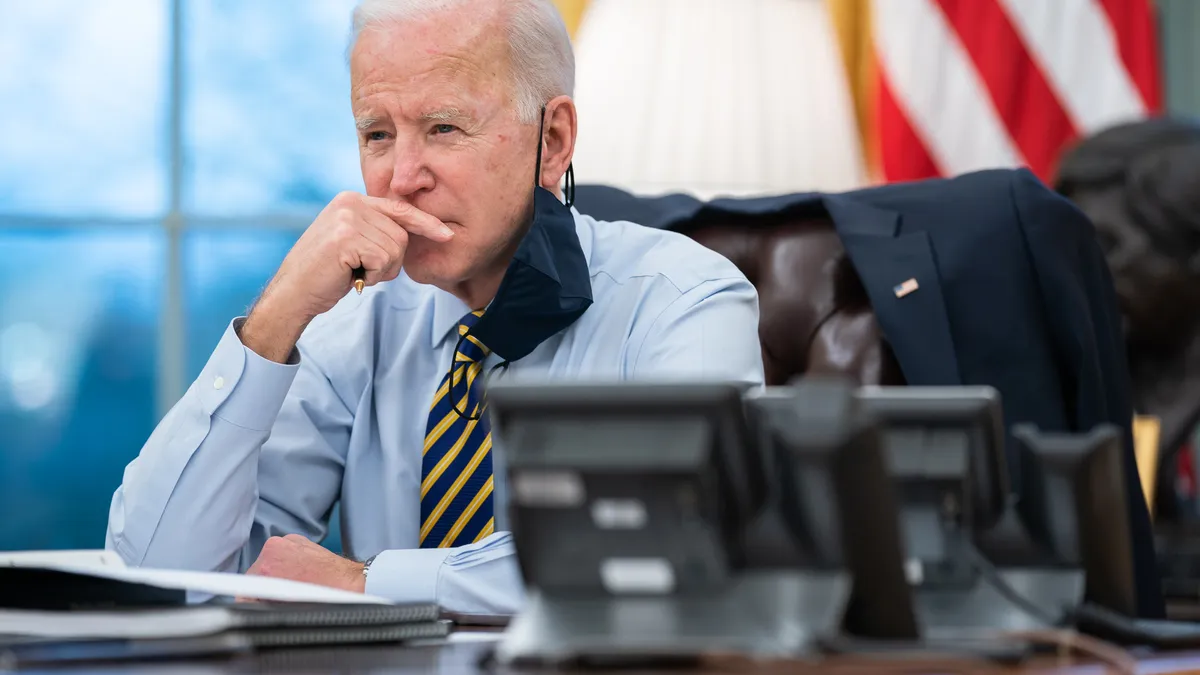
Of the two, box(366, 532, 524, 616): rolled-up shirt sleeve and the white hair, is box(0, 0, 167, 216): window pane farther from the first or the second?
box(366, 532, 524, 616): rolled-up shirt sleeve

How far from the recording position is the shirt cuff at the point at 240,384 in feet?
4.42

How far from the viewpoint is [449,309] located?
158cm

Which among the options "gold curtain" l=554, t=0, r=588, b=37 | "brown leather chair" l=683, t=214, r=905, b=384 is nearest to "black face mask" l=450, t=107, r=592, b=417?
"brown leather chair" l=683, t=214, r=905, b=384

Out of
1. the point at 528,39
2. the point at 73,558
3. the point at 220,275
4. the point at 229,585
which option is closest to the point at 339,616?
the point at 229,585

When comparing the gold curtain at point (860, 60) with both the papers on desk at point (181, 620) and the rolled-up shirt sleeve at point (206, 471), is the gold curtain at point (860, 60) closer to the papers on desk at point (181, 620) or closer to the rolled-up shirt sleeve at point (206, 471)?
the rolled-up shirt sleeve at point (206, 471)

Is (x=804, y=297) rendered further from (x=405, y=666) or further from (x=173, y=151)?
(x=173, y=151)

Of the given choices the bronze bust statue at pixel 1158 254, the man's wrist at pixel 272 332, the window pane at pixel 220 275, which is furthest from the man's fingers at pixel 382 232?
the window pane at pixel 220 275

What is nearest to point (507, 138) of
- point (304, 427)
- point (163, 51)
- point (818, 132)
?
point (304, 427)

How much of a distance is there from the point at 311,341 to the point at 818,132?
1121mm

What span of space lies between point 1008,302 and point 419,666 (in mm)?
1099

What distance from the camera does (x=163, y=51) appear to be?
285cm

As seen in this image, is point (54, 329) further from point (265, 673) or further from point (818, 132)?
point (265, 673)

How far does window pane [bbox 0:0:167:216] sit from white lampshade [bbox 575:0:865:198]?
3.37 feet

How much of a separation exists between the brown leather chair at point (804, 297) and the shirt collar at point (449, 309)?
0.28m
